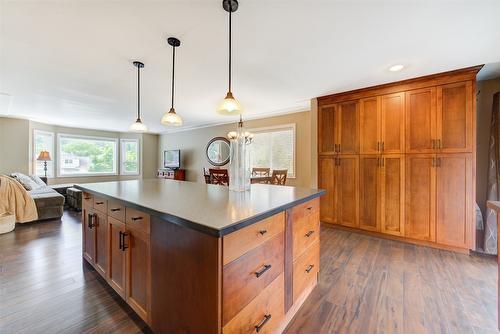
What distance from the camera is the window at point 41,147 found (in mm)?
5766

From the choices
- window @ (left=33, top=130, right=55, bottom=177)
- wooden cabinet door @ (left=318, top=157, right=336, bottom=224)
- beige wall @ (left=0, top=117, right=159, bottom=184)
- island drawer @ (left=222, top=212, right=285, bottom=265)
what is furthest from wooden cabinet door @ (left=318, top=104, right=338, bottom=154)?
window @ (left=33, top=130, right=55, bottom=177)

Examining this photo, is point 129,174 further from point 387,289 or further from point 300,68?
point 387,289

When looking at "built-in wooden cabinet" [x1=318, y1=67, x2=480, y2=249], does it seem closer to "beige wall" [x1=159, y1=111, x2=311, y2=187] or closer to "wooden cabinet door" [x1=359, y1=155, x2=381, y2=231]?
"wooden cabinet door" [x1=359, y1=155, x2=381, y2=231]

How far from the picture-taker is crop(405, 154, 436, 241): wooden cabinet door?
8.87 feet

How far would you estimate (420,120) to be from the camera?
2.77 meters

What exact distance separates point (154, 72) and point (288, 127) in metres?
2.98

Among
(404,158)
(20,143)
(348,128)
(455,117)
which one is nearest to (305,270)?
(404,158)

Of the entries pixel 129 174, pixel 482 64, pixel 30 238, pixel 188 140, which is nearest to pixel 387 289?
pixel 482 64

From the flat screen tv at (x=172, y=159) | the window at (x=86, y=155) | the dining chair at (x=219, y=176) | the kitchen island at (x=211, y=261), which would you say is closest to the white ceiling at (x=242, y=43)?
the kitchen island at (x=211, y=261)

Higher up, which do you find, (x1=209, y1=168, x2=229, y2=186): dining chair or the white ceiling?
the white ceiling

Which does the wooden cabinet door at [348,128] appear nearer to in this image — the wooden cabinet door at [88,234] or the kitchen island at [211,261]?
the kitchen island at [211,261]

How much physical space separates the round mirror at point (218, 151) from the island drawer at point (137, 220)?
453cm

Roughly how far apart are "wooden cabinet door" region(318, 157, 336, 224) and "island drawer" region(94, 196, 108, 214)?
3.15 metres

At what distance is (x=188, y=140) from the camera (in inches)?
280
